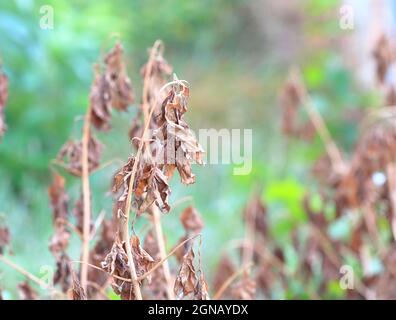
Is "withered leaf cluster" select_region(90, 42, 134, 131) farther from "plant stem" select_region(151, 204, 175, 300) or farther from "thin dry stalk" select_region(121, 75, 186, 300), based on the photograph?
"thin dry stalk" select_region(121, 75, 186, 300)

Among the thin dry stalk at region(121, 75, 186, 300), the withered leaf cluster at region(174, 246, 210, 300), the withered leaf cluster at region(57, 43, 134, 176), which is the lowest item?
the withered leaf cluster at region(174, 246, 210, 300)

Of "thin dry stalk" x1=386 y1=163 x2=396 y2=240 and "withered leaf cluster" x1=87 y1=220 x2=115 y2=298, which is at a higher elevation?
"thin dry stalk" x1=386 y1=163 x2=396 y2=240

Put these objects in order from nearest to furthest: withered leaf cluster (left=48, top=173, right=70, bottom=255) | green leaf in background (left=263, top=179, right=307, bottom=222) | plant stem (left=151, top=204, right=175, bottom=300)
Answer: plant stem (left=151, top=204, right=175, bottom=300) < withered leaf cluster (left=48, top=173, right=70, bottom=255) < green leaf in background (left=263, top=179, right=307, bottom=222)

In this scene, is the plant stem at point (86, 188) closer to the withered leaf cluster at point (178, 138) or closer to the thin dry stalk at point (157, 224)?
the thin dry stalk at point (157, 224)

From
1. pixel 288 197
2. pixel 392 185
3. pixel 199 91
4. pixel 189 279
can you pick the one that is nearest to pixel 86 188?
pixel 189 279

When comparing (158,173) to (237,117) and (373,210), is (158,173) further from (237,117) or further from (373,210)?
(237,117)

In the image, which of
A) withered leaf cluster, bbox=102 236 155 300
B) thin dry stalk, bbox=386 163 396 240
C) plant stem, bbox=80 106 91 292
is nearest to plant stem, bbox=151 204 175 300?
plant stem, bbox=80 106 91 292

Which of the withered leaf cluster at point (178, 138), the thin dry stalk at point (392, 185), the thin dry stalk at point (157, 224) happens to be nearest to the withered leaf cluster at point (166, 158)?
the withered leaf cluster at point (178, 138)

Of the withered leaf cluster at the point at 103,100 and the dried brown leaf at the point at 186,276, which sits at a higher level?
the withered leaf cluster at the point at 103,100

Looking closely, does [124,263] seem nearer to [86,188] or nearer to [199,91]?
[86,188]
